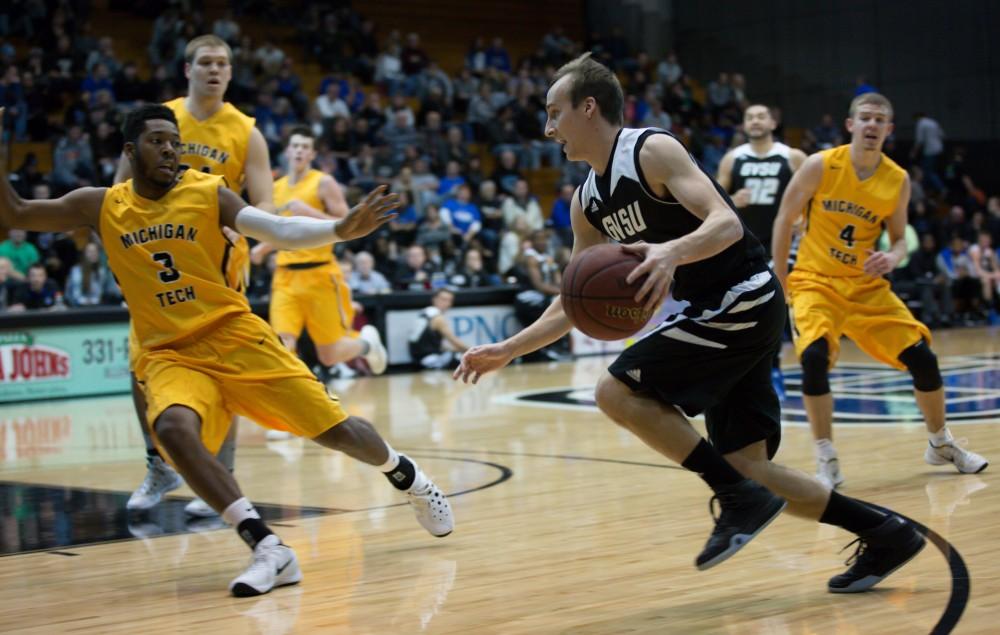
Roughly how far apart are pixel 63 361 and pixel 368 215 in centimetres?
939

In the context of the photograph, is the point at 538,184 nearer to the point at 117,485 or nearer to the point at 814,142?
the point at 814,142

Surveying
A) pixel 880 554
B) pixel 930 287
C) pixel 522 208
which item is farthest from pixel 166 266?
pixel 930 287

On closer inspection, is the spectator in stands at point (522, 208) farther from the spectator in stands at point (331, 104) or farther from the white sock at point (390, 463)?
the white sock at point (390, 463)

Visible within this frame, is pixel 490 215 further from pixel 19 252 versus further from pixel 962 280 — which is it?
pixel 962 280

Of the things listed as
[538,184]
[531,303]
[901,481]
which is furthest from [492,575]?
[538,184]

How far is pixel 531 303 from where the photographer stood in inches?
615

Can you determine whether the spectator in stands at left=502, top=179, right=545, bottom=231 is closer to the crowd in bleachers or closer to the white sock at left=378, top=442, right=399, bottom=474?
the crowd in bleachers

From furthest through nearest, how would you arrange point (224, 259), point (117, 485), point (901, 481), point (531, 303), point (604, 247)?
1. point (531, 303)
2. point (117, 485)
3. point (901, 481)
4. point (224, 259)
5. point (604, 247)

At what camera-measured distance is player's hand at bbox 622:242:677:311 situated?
140 inches

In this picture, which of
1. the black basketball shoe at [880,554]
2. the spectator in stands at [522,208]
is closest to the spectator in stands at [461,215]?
the spectator in stands at [522,208]

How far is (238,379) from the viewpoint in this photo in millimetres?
4871

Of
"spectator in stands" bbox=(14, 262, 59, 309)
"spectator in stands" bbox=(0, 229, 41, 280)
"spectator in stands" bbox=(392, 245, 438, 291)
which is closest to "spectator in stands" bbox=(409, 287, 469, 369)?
"spectator in stands" bbox=(392, 245, 438, 291)

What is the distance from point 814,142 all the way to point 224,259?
19.0 meters

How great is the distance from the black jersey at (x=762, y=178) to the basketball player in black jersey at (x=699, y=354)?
5.80 m
